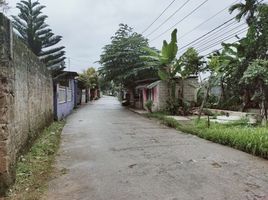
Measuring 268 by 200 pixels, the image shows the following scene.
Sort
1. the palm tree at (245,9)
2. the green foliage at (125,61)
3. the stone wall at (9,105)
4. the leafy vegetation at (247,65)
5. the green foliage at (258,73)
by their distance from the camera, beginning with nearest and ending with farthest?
the stone wall at (9,105), the green foliage at (258,73), the leafy vegetation at (247,65), the palm tree at (245,9), the green foliage at (125,61)

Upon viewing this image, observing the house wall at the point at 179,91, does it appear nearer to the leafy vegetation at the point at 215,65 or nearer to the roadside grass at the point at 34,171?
the leafy vegetation at the point at 215,65

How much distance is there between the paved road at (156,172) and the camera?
188 inches

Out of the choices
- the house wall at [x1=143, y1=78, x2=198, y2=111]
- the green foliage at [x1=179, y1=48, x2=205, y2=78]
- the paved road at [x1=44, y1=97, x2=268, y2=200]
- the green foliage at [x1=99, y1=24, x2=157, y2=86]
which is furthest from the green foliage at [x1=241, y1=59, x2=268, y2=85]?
the green foliage at [x1=99, y1=24, x2=157, y2=86]

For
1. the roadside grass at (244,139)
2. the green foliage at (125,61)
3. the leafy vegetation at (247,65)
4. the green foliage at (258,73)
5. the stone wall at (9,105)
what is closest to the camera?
the stone wall at (9,105)

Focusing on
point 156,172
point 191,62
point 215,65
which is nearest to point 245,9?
point 191,62

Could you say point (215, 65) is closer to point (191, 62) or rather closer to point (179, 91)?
point (191, 62)

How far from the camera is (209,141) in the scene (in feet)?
32.3

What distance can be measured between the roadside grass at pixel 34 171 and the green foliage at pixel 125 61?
19019 mm

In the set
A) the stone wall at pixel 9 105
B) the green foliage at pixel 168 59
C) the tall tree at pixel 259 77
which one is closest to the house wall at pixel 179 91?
the green foliage at pixel 168 59

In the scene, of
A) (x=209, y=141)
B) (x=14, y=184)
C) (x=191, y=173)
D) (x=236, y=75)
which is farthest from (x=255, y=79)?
(x=14, y=184)

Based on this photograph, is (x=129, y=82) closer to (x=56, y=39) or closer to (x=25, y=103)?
(x=56, y=39)

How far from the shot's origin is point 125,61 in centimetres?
2770

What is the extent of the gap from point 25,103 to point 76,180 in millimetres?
2709

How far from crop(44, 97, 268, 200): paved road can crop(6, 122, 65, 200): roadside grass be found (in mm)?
211
